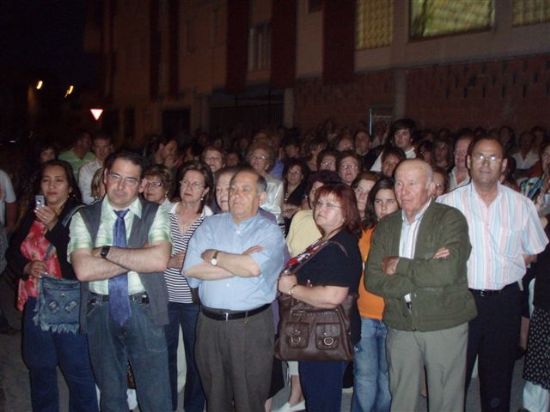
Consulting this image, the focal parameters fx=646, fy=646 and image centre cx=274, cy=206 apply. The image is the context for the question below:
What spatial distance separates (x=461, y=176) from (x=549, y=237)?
4.77ft

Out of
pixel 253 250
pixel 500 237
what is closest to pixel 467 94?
pixel 500 237

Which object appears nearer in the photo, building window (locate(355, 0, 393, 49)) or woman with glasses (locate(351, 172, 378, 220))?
woman with glasses (locate(351, 172, 378, 220))

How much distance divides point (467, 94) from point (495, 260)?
8945mm

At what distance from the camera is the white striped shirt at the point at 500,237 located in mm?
4523

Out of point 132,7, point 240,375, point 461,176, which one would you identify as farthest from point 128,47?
point 240,375

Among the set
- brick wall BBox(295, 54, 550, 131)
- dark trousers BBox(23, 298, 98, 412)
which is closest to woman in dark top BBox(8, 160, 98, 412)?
dark trousers BBox(23, 298, 98, 412)

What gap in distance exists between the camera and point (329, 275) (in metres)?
4.07

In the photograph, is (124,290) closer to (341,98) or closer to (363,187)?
(363,187)

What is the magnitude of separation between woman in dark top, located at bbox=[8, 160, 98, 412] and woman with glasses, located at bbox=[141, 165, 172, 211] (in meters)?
0.98

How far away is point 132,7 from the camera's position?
30156 millimetres

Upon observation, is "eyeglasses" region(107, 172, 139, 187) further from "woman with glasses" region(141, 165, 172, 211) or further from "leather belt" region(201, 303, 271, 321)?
"woman with glasses" region(141, 165, 172, 211)

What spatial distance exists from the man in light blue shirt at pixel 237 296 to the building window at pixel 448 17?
9741mm

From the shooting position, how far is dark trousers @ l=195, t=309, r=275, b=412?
404 centimetres

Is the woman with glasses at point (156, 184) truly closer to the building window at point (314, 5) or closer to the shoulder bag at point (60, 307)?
the shoulder bag at point (60, 307)
